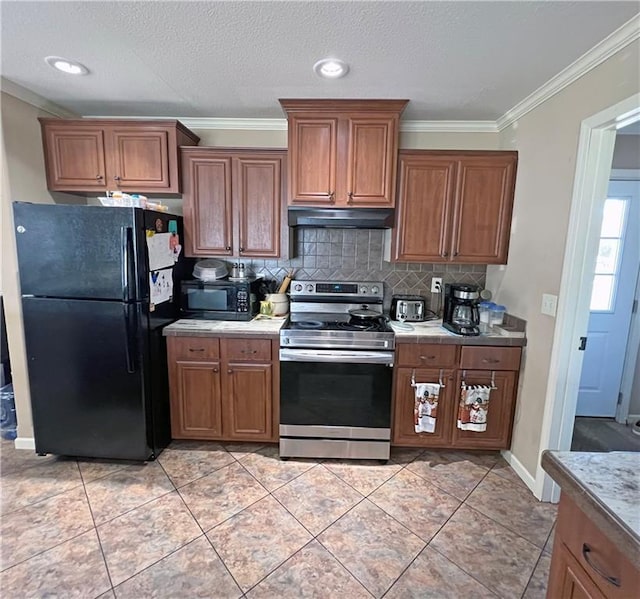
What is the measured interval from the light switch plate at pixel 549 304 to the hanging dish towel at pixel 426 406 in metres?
0.81

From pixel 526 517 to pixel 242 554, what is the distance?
1.58 m

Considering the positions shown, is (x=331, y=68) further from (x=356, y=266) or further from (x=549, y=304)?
(x=549, y=304)

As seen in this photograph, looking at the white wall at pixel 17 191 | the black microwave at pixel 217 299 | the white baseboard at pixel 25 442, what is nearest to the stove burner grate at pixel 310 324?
the black microwave at pixel 217 299

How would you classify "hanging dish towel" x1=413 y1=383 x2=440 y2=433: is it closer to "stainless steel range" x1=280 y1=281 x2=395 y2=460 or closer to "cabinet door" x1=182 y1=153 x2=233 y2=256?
"stainless steel range" x1=280 y1=281 x2=395 y2=460

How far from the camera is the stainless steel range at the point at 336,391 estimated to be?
90.8 inches

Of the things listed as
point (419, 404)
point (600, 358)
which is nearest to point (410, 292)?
point (419, 404)

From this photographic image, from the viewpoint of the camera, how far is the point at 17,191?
2281 millimetres

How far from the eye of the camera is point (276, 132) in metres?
2.81

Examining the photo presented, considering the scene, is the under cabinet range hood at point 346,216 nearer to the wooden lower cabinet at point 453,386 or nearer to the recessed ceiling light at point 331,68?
the recessed ceiling light at point 331,68

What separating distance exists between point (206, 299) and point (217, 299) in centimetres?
9

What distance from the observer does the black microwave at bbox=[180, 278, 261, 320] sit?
260 cm

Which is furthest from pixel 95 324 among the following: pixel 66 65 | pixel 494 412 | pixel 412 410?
pixel 494 412

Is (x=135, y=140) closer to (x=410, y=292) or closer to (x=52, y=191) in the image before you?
(x=52, y=191)

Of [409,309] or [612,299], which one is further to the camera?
[612,299]
